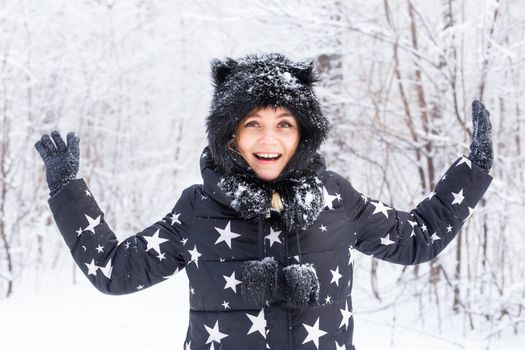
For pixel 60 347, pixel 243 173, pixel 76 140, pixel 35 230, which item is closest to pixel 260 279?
pixel 243 173

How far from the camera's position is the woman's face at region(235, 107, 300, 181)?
1556 mm

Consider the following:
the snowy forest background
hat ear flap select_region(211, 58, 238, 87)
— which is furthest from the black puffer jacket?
the snowy forest background

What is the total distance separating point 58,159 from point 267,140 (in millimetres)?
607

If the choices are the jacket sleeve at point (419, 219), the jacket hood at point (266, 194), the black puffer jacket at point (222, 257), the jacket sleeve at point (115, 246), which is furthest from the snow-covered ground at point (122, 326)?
the jacket sleeve at point (115, 246)

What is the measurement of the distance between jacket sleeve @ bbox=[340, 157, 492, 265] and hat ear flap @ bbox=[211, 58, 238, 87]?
483 millimetres

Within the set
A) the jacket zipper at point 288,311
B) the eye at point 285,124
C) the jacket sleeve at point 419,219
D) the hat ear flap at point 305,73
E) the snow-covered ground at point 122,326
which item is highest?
the hat ear flap at point 305,73

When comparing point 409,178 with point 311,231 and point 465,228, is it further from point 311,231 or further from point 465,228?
point 311,231

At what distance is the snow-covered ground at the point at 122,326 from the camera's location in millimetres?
3410

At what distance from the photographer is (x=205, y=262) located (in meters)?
1.55

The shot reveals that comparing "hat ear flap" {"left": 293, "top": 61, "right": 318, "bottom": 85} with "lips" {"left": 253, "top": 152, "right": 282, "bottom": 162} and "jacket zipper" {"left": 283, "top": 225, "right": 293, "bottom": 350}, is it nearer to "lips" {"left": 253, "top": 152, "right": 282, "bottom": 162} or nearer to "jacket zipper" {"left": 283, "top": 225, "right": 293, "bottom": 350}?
"lips" {"left": 253, "top": 152, "right": 282, "bottom": 162}

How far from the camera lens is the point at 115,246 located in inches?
62.4

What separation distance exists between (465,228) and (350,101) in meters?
1.18

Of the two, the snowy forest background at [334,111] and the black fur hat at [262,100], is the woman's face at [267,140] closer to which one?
the black fur hat at [262,100]

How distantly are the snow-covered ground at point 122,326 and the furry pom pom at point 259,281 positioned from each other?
1937 millimetres
